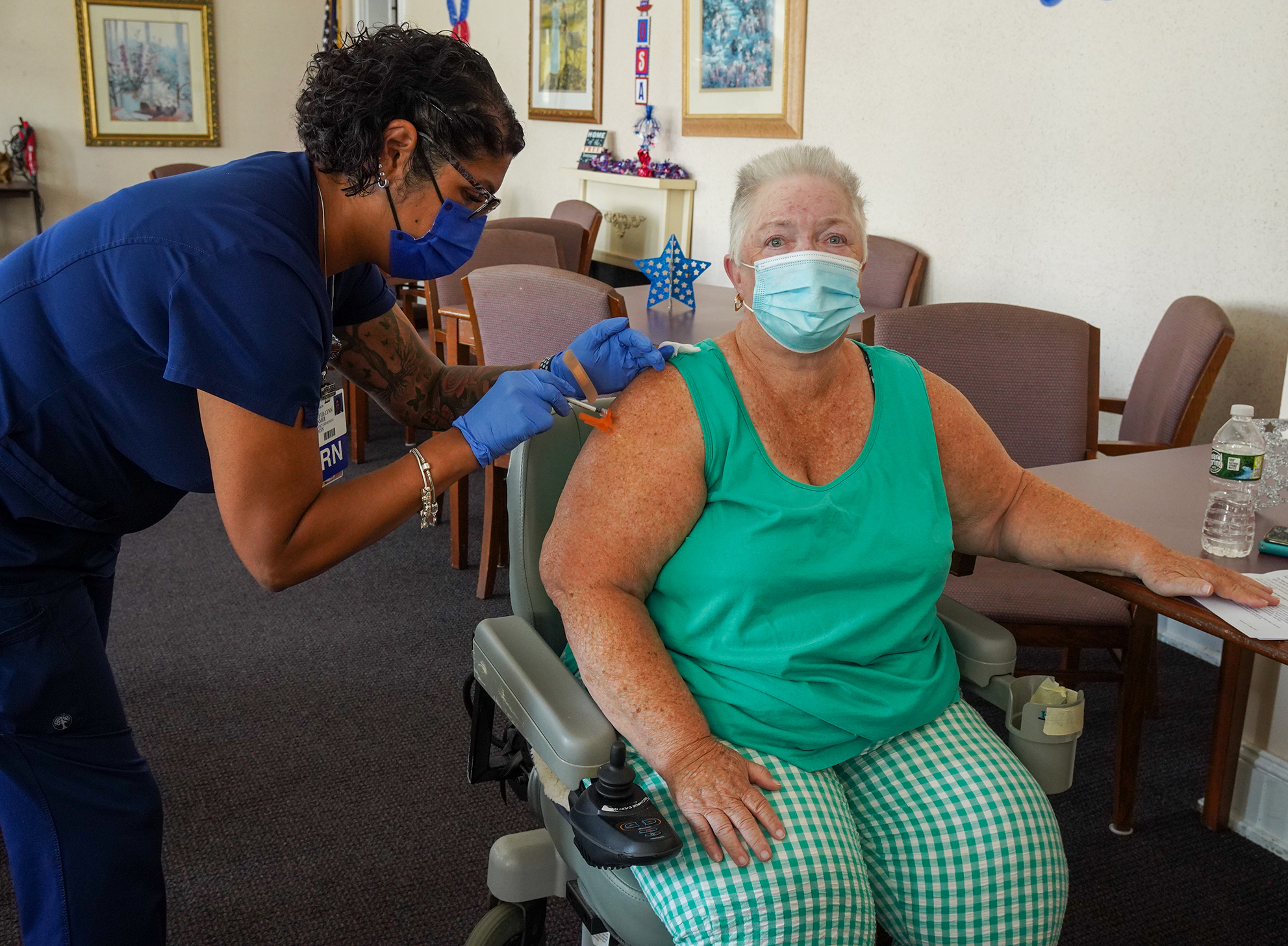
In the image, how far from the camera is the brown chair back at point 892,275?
12.3 feet

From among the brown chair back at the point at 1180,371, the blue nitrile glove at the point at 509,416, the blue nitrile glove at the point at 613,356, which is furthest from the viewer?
the brown chair back at the point at 1180,371

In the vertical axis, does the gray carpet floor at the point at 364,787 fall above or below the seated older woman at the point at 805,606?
below

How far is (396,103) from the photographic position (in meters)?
1.26

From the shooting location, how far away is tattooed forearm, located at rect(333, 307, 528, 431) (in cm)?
162

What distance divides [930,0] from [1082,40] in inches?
26.5

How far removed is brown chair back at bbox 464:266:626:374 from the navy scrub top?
1402 millimetres

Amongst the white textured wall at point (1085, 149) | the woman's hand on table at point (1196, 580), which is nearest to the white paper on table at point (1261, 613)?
the woman's hand on table at point (1196, 580)

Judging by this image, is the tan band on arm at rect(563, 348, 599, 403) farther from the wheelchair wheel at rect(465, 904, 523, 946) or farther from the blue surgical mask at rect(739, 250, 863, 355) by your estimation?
the wheelchair wheel at rect(465, 904, 523, 946)

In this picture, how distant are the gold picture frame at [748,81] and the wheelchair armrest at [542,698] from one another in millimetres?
3391

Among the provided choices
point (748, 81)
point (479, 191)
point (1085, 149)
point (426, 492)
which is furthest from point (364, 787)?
point (748, 81)

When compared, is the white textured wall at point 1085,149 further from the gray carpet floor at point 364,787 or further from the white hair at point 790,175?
the white hair at point 790,175

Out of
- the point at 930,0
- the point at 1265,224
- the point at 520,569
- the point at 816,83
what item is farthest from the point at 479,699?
the point at 816,83

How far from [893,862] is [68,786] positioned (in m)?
0.98

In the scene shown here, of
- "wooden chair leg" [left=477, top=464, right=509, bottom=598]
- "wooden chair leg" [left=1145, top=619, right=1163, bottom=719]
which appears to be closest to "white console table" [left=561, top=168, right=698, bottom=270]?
"wooden chair leg" [left=477, top=464, right=509, bottom=598]
